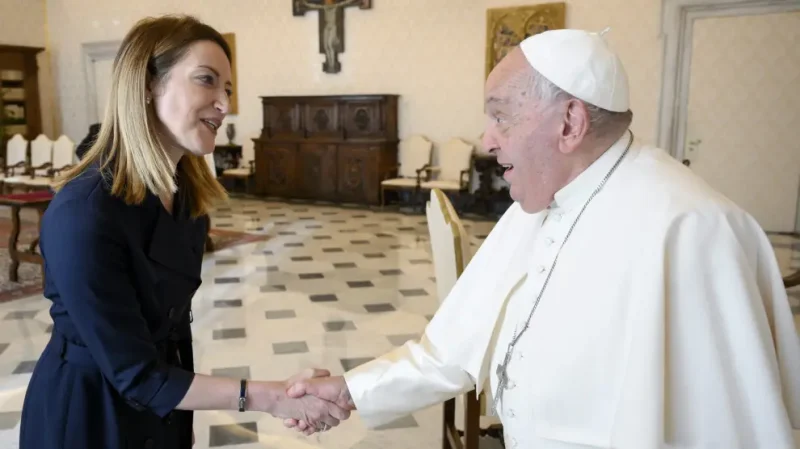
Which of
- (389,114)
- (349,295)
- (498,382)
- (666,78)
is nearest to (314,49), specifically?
(389,114)

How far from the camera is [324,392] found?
1760 mm

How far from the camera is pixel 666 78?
830cm

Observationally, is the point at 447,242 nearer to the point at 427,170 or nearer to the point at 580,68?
the point at 580,68

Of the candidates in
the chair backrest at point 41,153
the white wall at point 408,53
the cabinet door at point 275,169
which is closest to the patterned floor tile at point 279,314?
the white wall at point 408,53

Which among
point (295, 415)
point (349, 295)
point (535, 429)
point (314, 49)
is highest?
point (314, 49)

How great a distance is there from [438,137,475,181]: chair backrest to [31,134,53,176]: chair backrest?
689cm

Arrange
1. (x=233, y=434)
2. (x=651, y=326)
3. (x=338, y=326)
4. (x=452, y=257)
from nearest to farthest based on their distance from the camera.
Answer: (x=651, y=326) → (x=452, y=257) → (x=233, y=434) → (x=338, y=326)

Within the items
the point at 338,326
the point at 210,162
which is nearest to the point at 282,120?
the point at 210,162

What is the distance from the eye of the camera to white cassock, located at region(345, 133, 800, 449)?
1.19 m

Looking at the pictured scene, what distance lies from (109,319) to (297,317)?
364cm

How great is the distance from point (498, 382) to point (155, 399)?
0.76 m

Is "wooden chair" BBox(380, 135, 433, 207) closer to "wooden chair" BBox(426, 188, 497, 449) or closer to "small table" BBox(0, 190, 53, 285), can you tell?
"small table" BBox(0, 190, 53, 285)

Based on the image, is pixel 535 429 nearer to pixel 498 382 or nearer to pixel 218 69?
pixel 498 382

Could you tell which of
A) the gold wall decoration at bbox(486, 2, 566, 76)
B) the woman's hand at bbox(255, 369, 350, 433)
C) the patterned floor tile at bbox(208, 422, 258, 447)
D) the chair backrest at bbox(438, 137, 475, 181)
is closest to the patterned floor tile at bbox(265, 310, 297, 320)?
the patterned floor tile at bbox(208, 422, 258, 447)
